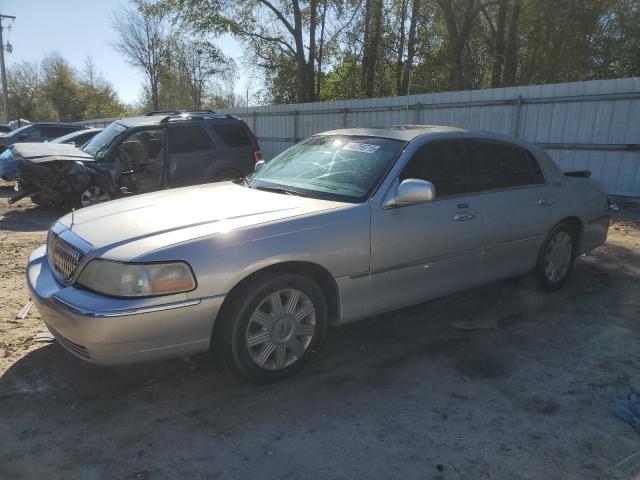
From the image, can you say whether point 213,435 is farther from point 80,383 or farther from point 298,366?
point 80,383

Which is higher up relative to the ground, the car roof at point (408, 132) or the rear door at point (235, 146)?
the car roof at point (408, 132)

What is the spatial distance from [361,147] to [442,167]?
2.25ft

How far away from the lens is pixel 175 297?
2.89 meters

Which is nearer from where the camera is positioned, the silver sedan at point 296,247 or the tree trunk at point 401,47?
the silver sedan at point 296,247

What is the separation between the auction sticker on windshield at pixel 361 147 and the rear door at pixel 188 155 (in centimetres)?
485

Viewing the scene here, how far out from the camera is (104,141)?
9172 mm

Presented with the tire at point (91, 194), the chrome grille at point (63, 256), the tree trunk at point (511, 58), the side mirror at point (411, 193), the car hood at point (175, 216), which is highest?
the tree trunk at point (511, 58)

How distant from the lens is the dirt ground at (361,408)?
2.61 meters

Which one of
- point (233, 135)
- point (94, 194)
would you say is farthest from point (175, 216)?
point (94, 194)

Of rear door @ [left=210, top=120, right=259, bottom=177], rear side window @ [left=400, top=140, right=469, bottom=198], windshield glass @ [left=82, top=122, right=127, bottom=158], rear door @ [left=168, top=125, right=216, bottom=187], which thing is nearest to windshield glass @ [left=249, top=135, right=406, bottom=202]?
rear side window @ [left=400, top=140, right=469, bottom=198]

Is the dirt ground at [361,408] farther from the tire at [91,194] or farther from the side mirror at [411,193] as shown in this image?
the tire at [91,194]

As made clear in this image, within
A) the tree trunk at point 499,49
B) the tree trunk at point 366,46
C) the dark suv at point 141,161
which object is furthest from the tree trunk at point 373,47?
the dark suv at point 141,161

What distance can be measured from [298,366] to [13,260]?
465 centimetres

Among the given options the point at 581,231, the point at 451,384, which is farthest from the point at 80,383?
the point at 581,231
